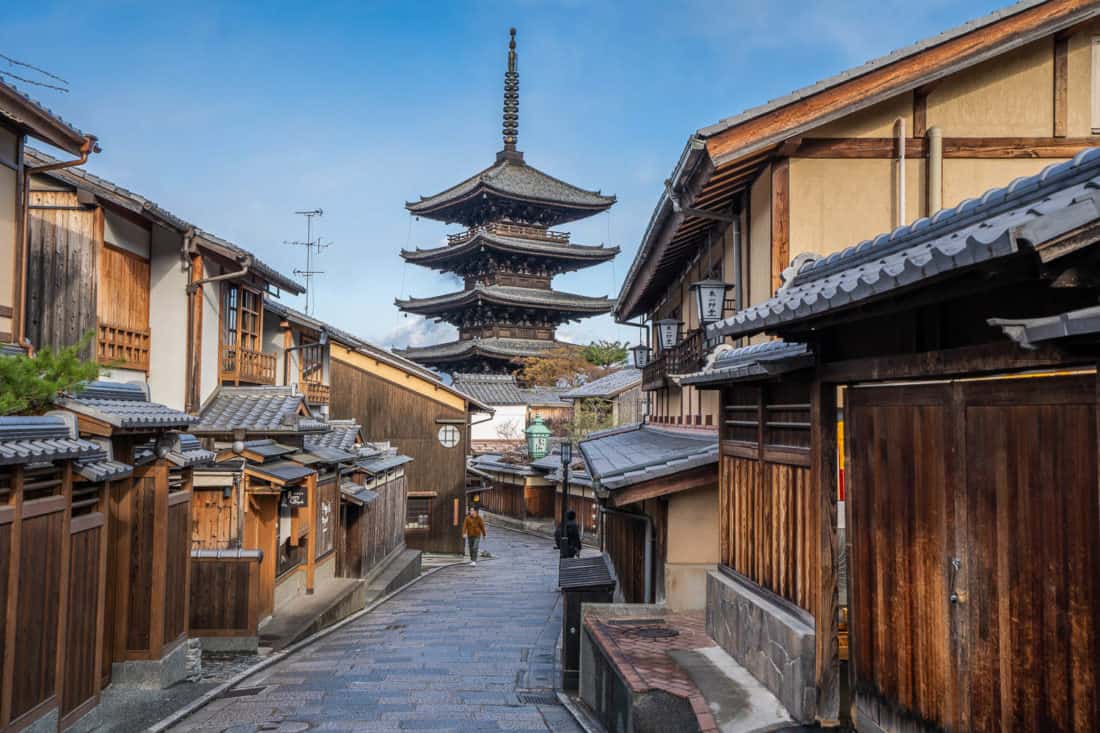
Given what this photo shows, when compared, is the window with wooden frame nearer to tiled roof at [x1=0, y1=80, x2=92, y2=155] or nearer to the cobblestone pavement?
the cobblestone pavement

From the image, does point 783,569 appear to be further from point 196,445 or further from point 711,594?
point 196,445

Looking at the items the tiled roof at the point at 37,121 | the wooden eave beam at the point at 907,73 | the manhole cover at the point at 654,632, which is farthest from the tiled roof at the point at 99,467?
the wooden eave beam at the point at 907,73

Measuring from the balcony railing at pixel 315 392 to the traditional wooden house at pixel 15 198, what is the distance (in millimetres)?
14125

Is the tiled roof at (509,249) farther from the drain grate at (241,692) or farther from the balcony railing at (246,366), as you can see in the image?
the drain grate at (241,692)

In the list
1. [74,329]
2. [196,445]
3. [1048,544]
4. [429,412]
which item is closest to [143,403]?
[196,445]

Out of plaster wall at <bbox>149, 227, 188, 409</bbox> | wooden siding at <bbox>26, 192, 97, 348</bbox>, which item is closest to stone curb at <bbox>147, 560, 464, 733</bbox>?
plaster wall at <bbox>149, 227, 188, 409</bbox>

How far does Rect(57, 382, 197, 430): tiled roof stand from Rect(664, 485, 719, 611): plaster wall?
20.6ft

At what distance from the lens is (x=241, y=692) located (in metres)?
10.9

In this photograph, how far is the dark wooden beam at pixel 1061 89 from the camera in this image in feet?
34.5

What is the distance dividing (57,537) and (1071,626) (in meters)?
8.06

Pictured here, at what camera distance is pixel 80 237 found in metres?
14.1

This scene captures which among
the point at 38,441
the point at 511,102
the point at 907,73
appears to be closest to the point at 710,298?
the point at 907,73

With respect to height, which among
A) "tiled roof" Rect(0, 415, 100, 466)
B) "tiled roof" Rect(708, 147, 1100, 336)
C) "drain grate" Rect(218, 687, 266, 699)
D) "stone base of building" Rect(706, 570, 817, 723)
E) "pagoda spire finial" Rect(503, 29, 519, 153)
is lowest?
"drain grate" Rect(218, 687, 266, 699)

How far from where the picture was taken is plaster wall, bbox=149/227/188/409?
16469 mm
